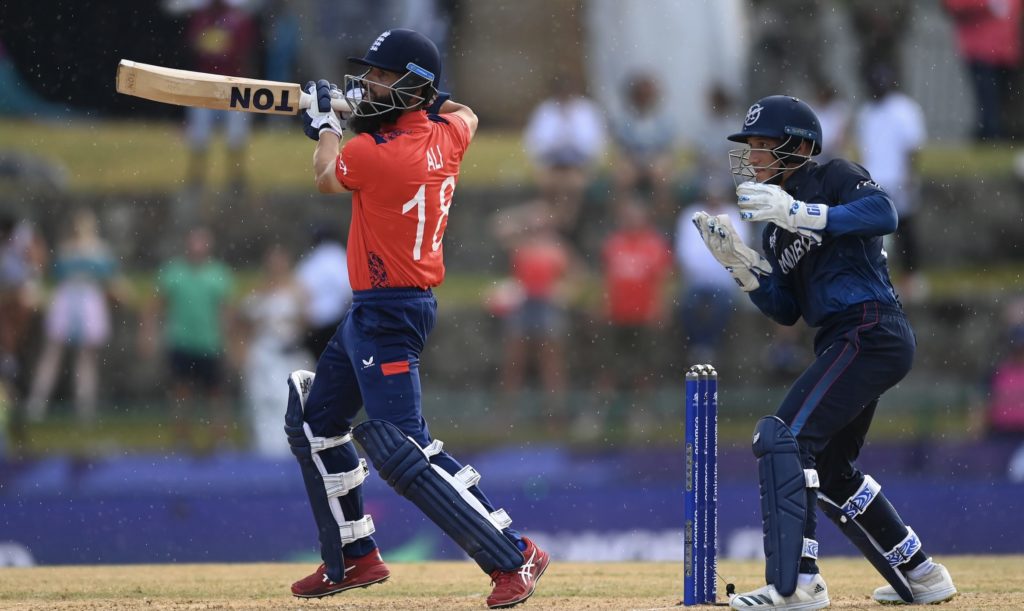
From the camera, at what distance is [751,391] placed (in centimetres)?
1268

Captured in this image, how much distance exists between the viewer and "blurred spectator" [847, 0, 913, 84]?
1526cm

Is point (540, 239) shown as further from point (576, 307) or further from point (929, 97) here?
point (929, 97)

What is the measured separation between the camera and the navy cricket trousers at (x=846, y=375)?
6270mm

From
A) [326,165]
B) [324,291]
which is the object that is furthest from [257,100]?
[324,291]

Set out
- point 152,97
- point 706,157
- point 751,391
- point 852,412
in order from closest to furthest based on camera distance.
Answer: point 852,412, point 152,97, point 751,391, point 706,157

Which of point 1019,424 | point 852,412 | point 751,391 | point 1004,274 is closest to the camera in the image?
point 852,412

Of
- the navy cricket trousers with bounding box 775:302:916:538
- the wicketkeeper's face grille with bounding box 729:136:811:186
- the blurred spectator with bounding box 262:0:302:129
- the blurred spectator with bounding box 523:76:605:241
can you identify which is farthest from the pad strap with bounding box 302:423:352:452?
Answer: the blurred spectator with bounding box 262:0:302:129

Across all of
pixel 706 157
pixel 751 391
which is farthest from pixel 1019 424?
pixel 706 157

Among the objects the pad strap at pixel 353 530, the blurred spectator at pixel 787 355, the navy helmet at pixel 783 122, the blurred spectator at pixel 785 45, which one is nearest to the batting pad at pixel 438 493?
the pad strap at pixel 353 530

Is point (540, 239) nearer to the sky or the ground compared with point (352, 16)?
nearer to the ground

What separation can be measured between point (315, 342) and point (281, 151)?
426 cm

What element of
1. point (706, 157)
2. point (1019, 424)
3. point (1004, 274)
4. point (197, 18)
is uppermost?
point (197, 18)

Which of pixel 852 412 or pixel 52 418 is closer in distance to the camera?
pixel 852 412

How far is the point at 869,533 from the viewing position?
6773 millimetres
